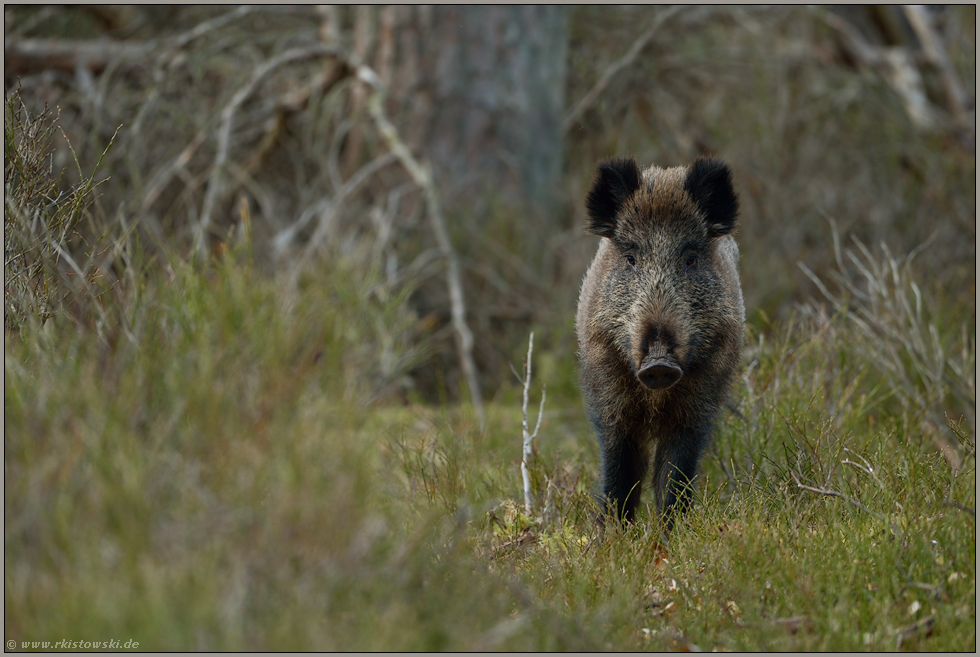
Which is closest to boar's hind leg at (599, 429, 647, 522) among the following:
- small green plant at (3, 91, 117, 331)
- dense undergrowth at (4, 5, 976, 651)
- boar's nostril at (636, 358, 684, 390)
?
dense undergrowth at (4, 5, 976, 651)

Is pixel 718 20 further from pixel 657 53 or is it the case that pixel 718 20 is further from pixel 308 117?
pixel 308 117

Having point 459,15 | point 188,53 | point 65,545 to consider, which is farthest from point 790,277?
point 65,545

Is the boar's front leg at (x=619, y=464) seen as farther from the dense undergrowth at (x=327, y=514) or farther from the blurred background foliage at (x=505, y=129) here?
the blurred background foliage at (x=505, y=129)

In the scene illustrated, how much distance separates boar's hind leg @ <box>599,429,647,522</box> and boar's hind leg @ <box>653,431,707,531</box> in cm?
14

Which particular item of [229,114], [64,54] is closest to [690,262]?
[229,114]

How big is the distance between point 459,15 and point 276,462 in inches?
329

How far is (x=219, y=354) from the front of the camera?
8.43ft

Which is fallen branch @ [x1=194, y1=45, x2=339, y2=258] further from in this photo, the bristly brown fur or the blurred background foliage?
the bristly brown fur

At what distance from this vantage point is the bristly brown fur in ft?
13.3

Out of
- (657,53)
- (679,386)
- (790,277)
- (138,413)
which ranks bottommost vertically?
(790,277)

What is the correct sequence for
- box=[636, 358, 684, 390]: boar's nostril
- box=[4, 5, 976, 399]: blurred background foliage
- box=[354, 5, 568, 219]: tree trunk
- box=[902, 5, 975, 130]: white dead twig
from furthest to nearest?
box=[902, 5, 975, 130]: white dead twig, box=[354, 5, 568, 219]: tree trunk, box=[4, 5, 976, 399]: blurred background foliage, box=[636, 358, 684, 390]: boar's nostril

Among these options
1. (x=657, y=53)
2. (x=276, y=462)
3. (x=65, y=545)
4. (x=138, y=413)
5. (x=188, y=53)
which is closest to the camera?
(x=65, y=545)

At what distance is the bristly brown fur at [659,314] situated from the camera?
4.07m

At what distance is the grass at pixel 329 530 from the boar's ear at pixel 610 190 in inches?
52.2
